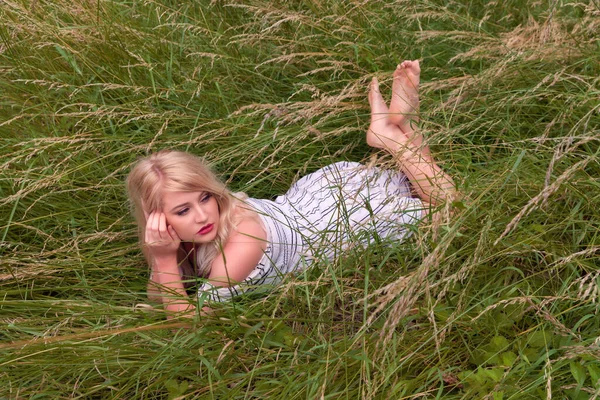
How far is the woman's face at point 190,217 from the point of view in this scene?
93.7 inches

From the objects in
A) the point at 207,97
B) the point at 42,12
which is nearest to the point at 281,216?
the point at 207,97

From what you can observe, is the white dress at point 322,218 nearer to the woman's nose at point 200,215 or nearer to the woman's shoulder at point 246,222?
A: the woman's shoulder at point 246,222

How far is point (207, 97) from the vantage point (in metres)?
2.87

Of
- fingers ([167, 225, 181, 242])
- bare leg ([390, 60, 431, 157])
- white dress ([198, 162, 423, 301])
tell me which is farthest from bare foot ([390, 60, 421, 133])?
fingers ([167, 225, 181, 242])

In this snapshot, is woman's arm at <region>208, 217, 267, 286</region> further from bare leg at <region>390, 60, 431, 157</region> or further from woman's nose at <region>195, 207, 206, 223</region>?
bare leg at <region>390, 60, 431, 157</region>

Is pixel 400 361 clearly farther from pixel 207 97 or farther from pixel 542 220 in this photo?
pixel 207 97

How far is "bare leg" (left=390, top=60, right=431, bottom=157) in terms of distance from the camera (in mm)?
2496

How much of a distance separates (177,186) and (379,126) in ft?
2.36

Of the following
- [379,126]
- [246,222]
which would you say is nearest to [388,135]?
[379,126]

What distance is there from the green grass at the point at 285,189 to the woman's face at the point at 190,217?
0.16 meters

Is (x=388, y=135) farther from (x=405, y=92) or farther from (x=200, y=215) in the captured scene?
(x=200, y=215)

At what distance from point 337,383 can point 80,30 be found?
6.54ft

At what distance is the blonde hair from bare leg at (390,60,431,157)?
0.63 m

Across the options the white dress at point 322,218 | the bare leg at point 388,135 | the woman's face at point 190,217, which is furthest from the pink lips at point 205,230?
the bare leg at point 388,135
